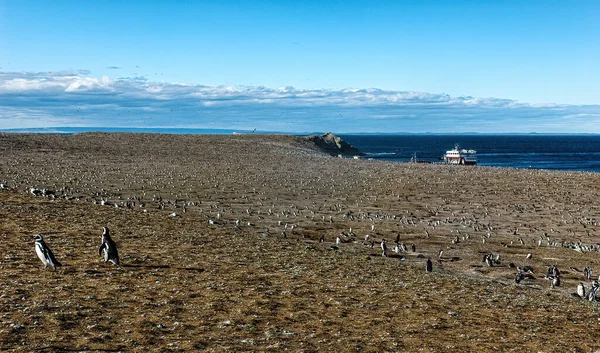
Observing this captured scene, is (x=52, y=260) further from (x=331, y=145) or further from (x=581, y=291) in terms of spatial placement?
(x=331, y=145)

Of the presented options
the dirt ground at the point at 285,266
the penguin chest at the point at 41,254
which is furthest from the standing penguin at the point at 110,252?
the penguin chest at the point at 41,254

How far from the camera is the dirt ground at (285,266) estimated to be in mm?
12945

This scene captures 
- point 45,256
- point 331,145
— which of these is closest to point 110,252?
point 45,256

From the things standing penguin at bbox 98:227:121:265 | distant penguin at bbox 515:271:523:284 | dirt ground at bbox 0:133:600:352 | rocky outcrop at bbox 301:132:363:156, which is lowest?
distant penguin at bbox 515:271:523:284

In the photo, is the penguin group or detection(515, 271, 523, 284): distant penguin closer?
the penguin group

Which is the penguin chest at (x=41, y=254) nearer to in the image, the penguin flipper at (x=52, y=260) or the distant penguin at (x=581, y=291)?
the penguin flipper at (x=52, y=260)

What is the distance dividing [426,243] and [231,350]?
18015 mm

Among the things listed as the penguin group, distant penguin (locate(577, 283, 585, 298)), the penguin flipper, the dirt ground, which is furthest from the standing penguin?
distant penguin (locate(577, 283, 585, 298))

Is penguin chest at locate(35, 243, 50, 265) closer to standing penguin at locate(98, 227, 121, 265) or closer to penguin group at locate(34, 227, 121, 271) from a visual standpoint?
penguin group at locate(34, 227, 121, 271)

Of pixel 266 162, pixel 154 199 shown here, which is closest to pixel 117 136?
pixel 266 162

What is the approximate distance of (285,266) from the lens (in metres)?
20.0

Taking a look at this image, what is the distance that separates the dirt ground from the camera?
1295 cm

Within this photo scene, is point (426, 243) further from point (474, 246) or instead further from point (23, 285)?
point (23, 285)

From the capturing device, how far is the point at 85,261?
17938 millimetres
